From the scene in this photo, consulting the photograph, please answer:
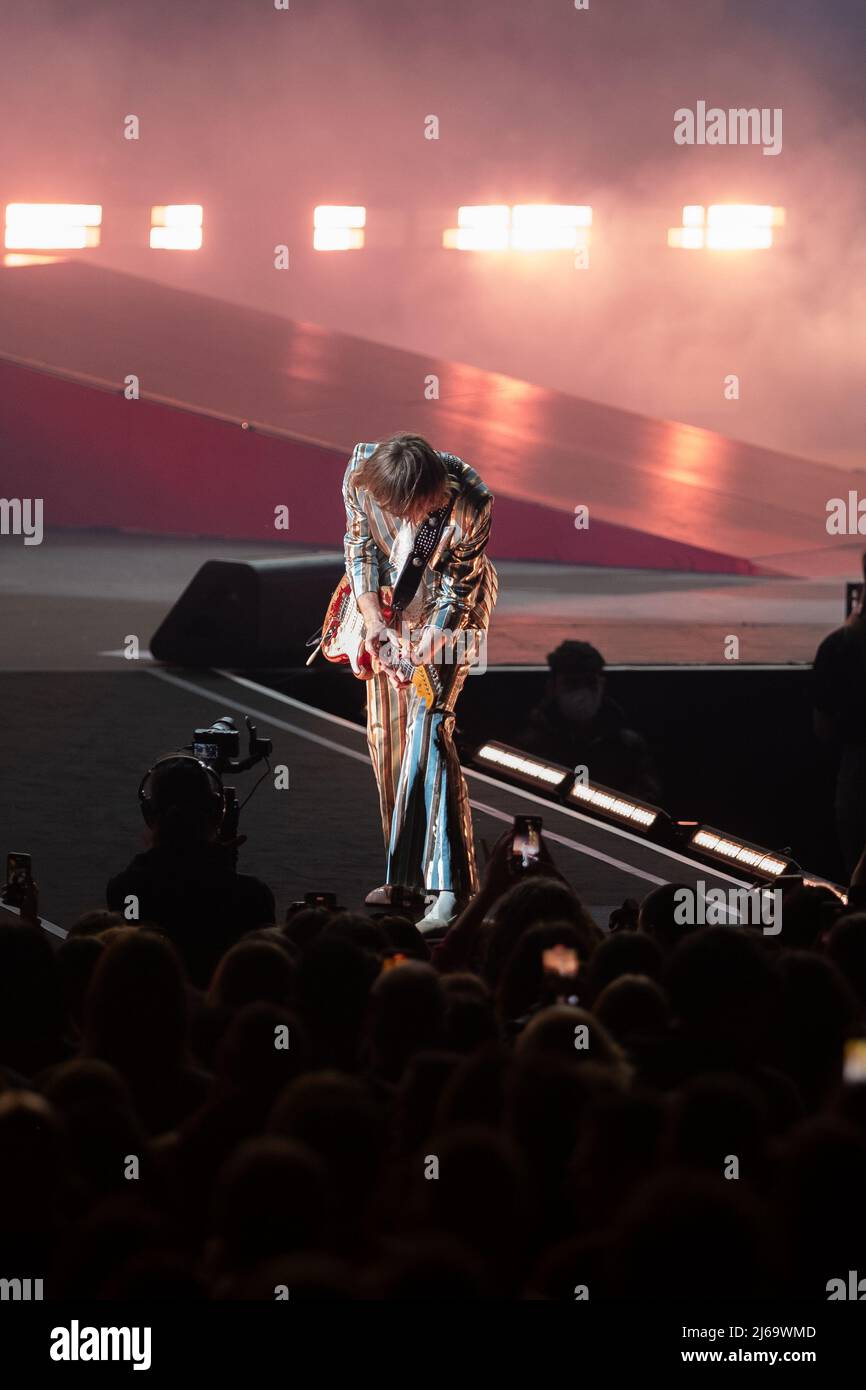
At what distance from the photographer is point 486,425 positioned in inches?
585

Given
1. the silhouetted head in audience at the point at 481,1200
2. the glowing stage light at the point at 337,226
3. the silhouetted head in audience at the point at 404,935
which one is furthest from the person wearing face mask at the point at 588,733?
the glowing stage light at the point at 337,226

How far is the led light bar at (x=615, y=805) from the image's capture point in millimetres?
6336

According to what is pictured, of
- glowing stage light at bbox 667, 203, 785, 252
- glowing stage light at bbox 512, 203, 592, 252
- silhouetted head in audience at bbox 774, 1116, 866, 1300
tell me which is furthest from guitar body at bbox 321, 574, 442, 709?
glowing stage light at bbox 667, 203, 785, 252

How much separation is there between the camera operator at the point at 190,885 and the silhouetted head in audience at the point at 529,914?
627 mm

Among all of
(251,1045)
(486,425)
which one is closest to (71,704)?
(251,1045)

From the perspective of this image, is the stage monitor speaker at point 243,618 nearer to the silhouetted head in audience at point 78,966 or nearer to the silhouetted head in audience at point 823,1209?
the silhouetted head in audience at point 78,966

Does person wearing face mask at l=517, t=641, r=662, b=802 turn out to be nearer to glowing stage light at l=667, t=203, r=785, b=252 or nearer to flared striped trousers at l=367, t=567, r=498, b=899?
flared striped trousers at l=367, t=567, r=498, b=899

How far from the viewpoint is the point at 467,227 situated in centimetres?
1648

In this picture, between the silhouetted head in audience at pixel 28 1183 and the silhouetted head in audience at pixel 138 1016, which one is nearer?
the silhouetted head in audience at pixel 28 1183

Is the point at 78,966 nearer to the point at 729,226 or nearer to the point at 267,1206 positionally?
the point at 267,1206

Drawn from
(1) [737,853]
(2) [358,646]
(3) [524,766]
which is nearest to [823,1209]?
(2) [358,646]

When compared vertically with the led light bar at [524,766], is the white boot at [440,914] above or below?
below

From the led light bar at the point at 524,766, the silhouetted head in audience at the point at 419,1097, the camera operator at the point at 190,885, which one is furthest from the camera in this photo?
the led light bar at the point at 524,766

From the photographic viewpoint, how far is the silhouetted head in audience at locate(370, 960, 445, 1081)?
266cm
